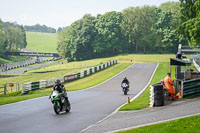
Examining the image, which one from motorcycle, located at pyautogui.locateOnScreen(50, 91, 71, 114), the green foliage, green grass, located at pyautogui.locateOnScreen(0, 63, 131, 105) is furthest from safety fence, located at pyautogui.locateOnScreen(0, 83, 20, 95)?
the green foliage

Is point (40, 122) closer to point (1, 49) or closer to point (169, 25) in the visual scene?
point (169, 25)

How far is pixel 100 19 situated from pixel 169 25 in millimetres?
26400

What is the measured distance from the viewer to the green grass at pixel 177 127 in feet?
31.3

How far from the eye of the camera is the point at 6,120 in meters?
14.0

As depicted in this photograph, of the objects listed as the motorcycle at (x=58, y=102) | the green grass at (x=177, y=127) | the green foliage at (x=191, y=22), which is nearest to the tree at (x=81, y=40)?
the green foliage at (x=191, y=22)

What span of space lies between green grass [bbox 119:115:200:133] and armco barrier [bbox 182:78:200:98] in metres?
6.49

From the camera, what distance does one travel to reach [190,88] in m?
17.7

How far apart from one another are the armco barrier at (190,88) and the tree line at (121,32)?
3370 inches

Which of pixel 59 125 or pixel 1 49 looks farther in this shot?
pixel 1 49

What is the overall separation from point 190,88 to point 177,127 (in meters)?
8.29

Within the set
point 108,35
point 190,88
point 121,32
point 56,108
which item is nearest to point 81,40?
point 108,35

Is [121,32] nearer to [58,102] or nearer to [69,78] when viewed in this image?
[69,78]

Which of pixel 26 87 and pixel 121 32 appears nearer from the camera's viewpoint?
pixel 26 87

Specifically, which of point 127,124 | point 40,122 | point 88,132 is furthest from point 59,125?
point 127,124
